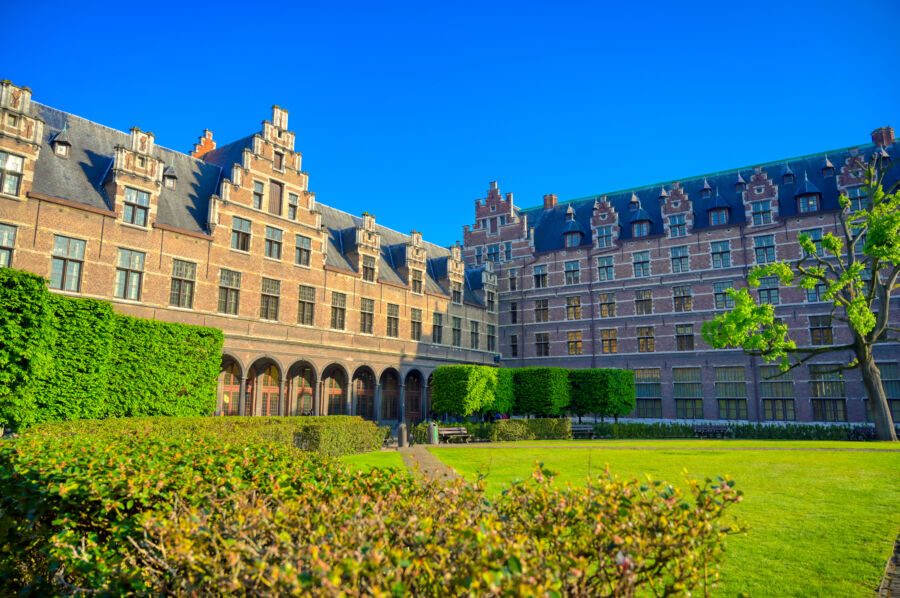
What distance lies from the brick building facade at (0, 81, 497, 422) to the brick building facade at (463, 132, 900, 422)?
7.41m

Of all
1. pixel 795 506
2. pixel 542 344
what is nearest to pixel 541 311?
pixel 542 344

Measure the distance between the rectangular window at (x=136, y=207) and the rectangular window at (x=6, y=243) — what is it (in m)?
3.89

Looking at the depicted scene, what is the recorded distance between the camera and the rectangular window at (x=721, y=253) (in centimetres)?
3747

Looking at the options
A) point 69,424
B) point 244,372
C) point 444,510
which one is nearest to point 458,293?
point 244,372

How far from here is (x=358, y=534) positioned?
3.23 m

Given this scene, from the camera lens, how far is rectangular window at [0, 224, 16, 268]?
2042cm

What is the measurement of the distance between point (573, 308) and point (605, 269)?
12.1 feet

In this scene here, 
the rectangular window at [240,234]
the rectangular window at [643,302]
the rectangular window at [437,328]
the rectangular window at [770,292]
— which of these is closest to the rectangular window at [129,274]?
the rectangular window at [240,234]

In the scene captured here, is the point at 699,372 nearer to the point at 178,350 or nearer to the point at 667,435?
the point at 667,435

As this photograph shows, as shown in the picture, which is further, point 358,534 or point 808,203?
point 808,203

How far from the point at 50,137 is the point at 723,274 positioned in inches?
1472

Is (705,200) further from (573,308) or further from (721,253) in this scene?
(573,308)

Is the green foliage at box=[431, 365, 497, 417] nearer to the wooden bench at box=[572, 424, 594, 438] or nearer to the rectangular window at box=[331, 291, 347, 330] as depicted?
the wooden bench at box=[572, 424, 594, 438]

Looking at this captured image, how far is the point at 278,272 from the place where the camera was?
95.6 feet
